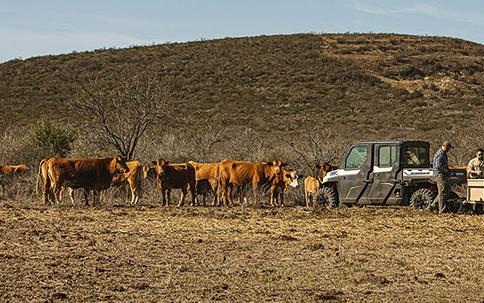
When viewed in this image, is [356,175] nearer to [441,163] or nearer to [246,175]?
[441,163]

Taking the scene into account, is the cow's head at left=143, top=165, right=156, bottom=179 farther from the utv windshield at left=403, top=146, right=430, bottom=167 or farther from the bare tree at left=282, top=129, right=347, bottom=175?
the utv windshield at left=403, top=146, right=430, bottom=167

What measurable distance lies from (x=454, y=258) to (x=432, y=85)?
50.3 meters

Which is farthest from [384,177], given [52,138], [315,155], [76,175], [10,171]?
[52,138]

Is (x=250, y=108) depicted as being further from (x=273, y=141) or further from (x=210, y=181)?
(x=210, y=181)

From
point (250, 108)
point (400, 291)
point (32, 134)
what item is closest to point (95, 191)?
point (32, 134)

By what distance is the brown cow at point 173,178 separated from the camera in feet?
79.3

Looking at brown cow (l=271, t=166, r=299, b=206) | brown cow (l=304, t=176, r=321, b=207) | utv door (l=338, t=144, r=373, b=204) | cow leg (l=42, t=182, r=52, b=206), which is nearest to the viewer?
utv door (l=338, t=144, r=373, b=204)

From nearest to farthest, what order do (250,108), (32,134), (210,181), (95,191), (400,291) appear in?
1. (400,291)
2. (95,191)
3. (210,181)
4. (32,134)
5. (250,108)

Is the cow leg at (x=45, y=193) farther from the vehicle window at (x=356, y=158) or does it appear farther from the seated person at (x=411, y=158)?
the seated person at (x=411, y=158)

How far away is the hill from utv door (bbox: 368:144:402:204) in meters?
23.1

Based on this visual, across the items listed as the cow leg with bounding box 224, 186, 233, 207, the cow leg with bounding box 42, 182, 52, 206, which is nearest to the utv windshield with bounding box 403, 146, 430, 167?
the cow leg with bounding box 224, 186, 233, 207

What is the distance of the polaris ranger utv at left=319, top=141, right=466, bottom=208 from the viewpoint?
21422mm

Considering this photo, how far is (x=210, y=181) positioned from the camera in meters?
25.3

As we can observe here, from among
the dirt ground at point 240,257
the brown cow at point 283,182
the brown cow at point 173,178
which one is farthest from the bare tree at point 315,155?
the dirt ground at point 240,257
